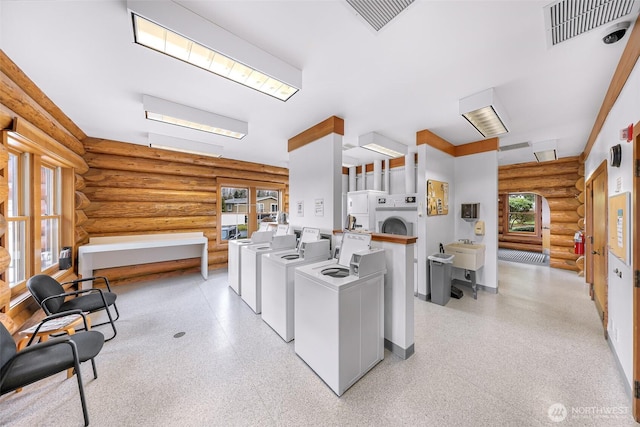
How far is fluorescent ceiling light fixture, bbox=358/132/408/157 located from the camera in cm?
403

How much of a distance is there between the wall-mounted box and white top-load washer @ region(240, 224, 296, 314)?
345 centimetres

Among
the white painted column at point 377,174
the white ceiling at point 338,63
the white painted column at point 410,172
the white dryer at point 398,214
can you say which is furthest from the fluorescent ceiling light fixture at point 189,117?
the white painted column at point 377,174

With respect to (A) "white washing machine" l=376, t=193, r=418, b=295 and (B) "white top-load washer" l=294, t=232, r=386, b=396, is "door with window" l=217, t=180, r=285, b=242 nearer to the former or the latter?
(A) "white washing machine" l=376, t=193, r=418, b=295

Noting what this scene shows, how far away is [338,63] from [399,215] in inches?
120

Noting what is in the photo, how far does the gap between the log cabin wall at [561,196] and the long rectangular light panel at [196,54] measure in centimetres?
740

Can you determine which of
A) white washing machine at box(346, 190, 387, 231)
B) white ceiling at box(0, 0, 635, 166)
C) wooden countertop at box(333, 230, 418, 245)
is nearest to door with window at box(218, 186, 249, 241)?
white ceiling at box(0, 0, 635, 166)

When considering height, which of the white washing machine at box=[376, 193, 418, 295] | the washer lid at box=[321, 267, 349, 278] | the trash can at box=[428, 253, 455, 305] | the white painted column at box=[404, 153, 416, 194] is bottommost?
the trash can at box=[428, 253, 455, 305]

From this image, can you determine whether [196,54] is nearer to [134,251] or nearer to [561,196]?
[134,251]

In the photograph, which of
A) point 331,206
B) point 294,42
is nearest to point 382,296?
point 331,206

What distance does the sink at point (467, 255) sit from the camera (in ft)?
13.0

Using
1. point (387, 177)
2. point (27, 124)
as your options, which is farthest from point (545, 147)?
point (27, 124)

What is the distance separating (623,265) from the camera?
2.08 m

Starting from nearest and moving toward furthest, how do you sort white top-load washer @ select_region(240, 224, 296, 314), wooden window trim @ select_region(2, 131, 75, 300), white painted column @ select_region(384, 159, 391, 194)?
wooden window trim @ select_region(2, 131, 75, 300) → white top-load washer @ select_region(240, 224, 296, 314) → white painted column @ select_region(384, 159, 391, 194)

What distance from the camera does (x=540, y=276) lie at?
17.3 feet
